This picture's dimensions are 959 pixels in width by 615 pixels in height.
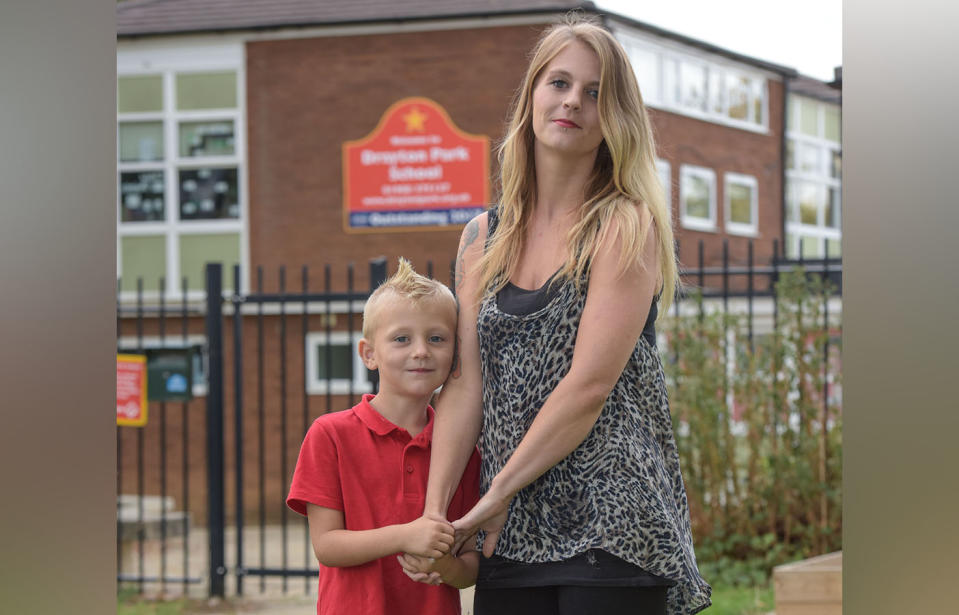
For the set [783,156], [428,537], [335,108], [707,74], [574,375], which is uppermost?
[707,74]

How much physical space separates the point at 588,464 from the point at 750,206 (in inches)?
663

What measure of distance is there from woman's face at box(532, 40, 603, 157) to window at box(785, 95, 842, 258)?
18.0 m

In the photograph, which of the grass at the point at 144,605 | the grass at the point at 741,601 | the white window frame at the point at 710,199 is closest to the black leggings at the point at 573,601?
the grass at the point at 741,601

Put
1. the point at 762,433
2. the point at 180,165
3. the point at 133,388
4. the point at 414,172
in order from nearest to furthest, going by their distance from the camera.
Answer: the point at 762,433 < the point at 133,388 < the point at 414,172 < the point at 180,165

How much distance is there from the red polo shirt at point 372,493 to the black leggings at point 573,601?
196 mm

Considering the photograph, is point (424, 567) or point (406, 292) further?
point (406, 292)

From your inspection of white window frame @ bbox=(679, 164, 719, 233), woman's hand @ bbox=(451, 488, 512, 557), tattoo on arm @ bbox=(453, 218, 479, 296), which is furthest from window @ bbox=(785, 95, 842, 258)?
woman's hand @ bbox=(451, 488, 512, 557)

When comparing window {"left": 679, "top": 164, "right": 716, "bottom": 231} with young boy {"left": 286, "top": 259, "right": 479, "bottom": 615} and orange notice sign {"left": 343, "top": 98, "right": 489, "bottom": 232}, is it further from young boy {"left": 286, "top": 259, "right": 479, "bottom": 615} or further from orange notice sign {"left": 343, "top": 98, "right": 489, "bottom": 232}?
young boy {"left": 286, "top": 259, "right": 479, "bottom": 615}

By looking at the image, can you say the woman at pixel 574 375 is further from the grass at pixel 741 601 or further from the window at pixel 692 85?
the window at pixel 692 85

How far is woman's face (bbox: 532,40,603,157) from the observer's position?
1992 mm

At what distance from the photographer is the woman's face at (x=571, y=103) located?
199 cm

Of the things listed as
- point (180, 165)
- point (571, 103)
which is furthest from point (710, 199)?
point (571, 103)

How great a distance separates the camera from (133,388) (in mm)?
7043

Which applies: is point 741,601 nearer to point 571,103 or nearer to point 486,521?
point 486,521
